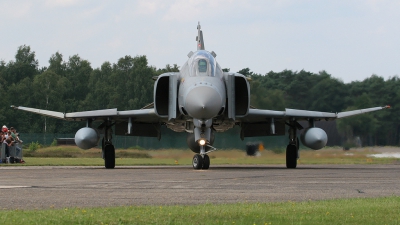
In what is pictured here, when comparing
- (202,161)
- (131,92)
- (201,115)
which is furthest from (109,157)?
(131,92)

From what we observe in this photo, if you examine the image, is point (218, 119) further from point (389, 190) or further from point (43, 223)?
point (43, 223)

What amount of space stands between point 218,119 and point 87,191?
10.0 metres

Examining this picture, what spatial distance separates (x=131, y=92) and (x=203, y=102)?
43027 millimetres

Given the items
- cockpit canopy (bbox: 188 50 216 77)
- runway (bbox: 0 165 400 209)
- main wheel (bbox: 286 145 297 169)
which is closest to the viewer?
runway (bbox: 0 165 400 209)

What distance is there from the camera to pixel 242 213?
7168 mm

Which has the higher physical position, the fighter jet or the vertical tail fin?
the vertical tail fin

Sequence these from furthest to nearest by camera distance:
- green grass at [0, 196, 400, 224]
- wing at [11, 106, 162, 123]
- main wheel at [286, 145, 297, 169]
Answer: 1. main wheel at [286, 145, 297, 169]
2. wing at [11, 106, 162, 123]
3. green grass at [0, 196, 400, 224]

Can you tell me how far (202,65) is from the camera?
19.0m

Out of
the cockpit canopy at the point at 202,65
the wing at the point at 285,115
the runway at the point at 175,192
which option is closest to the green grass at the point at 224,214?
the runway at the point at 175,192

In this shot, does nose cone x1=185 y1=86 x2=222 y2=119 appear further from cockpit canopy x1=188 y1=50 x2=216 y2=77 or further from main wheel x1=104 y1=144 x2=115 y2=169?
main wheel x1=104 y1=144 x2=115 y2=169

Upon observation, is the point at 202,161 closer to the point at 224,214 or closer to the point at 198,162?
the point at 198,162

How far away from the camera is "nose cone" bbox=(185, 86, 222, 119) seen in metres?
17.9

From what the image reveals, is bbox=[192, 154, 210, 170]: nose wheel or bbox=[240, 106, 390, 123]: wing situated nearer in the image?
bbox=[192, 154, 210, 170]: nose wheel

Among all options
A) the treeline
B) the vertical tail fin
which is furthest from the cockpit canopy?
the treeline
